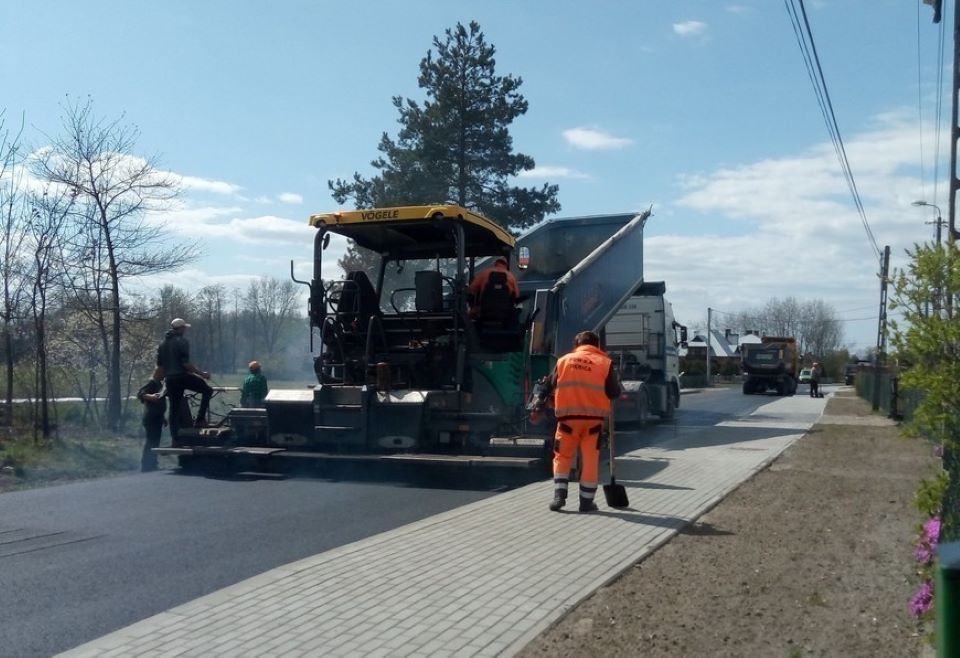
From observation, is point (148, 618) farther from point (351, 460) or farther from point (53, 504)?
point (351, 460)

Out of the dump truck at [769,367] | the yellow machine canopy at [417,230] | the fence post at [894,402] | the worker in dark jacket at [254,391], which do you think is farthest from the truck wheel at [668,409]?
the dump truck at [769,367]

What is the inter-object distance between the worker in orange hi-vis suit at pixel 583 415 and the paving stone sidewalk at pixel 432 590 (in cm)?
30

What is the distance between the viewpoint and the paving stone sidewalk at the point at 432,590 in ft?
17.3

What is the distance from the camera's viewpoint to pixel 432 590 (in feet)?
20.6

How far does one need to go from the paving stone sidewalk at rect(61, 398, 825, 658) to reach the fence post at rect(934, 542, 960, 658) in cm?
299

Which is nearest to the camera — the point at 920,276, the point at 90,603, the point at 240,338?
the point at 920,276

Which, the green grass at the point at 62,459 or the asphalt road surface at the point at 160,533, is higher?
the green grass at the point at 62,459

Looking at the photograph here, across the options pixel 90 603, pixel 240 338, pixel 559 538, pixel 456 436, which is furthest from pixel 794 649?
pixel 240 338

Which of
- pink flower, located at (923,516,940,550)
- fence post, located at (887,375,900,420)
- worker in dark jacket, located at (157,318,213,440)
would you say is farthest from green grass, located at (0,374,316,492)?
fence post, located at (887,375,900,420)

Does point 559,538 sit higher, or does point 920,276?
point 920,276

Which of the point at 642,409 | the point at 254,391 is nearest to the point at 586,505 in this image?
the point at 254,391

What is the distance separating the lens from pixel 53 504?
9.78 meters

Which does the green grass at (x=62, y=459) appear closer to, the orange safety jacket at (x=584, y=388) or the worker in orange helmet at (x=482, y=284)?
the worker in orange helmet at (x=482, y=284)

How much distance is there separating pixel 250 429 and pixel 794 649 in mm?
8381
